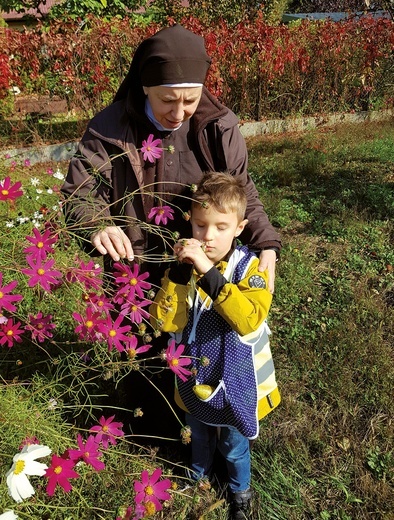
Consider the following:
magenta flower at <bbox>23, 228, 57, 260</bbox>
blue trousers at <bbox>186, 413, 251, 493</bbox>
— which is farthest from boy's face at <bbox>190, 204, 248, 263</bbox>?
blue trousers at <bbox>186, 413, 251, 493</bbox>

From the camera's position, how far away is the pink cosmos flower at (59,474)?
1.06m

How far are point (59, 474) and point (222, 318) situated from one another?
0.68m

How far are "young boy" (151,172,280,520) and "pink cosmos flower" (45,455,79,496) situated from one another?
48cm

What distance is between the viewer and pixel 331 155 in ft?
18.5

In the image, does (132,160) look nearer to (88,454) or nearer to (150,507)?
(88,454)

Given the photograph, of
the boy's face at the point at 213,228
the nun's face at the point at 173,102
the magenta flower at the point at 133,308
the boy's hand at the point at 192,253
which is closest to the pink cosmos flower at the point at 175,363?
the magenta flower at the point at 133,308

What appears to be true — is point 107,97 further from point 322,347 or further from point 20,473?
point 20,473

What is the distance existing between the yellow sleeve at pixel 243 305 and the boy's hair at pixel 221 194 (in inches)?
9.2

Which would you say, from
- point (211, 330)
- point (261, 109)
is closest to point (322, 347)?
point (211, 330)

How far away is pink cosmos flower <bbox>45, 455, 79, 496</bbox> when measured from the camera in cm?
106

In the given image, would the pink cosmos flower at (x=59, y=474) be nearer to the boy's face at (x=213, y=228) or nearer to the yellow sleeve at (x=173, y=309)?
the yellow sleeve at (x=173, y=309)

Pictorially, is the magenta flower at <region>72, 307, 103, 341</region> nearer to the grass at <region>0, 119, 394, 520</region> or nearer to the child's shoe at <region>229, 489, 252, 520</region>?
the grass at <region>0, 119, 394, 520</region>

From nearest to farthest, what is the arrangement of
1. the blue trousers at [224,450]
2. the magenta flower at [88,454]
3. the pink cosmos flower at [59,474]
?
the pink cosmos flower at [59,474], the magenta flower at [88,454], the blue trousers at [224,450]

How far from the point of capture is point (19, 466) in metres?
0.95
